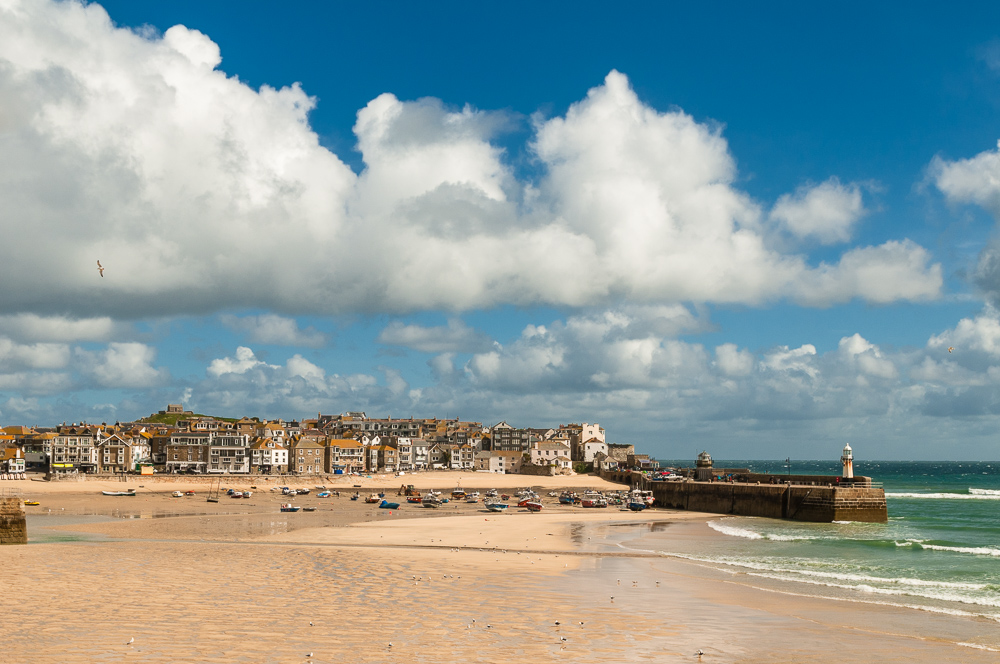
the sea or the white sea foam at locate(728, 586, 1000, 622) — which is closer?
the white sea foam at locate(728, 586, 1000, 622)

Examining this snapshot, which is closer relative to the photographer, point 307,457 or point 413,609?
point 413,609

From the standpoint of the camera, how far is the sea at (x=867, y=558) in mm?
28938

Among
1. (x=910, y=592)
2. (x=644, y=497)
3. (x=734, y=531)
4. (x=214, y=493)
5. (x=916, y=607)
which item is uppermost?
(x=916, y=607)

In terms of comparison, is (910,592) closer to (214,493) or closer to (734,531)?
(734,531)

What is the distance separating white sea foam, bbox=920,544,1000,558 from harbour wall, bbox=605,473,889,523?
46.1 feet

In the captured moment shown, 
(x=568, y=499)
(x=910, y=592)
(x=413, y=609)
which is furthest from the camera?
(x=568, y=499)

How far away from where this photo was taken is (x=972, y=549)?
44938 mm

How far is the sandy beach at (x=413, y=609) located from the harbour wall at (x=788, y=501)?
24.4 m

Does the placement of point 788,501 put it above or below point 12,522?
below

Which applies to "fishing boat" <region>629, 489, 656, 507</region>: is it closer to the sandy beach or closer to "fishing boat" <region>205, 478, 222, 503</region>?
the sandy beach

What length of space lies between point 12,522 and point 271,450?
10691cm

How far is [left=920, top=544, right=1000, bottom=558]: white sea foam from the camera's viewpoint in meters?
43.0

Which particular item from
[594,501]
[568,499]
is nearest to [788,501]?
[594,501]

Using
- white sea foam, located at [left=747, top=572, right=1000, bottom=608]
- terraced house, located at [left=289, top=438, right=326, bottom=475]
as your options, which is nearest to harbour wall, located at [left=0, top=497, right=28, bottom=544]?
white sea foam, located at [left=747, top=572, right=1000, bottom=608]
